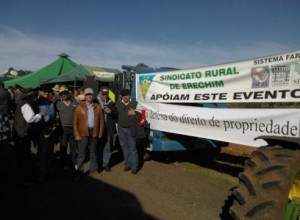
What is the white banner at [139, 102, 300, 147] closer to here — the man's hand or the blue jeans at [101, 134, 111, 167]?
the man's hand


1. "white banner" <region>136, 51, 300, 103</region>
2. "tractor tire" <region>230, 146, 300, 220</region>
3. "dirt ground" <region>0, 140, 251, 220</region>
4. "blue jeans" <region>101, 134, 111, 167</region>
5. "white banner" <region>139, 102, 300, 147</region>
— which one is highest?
"white banner" <region>136, 51, 300, 103</region>

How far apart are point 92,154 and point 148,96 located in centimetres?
202

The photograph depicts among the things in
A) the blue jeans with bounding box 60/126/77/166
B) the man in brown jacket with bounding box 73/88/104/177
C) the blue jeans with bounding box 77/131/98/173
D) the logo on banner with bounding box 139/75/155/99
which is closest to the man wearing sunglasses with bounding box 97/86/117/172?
the blue jeans with bounding box 77/131/98/173

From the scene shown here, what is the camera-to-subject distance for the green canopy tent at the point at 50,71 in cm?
2259

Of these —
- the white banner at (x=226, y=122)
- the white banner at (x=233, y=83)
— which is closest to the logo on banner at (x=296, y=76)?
the white banner at (x=233, y=83)

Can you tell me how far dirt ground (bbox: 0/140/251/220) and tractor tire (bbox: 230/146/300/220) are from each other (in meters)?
1.29

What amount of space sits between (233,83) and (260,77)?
0.63 meters

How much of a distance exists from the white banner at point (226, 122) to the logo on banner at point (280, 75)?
0.43m

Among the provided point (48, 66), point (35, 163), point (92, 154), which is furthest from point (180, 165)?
point (48, 66)

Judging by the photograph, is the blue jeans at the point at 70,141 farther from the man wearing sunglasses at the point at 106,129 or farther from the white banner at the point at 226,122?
the white banner at the point at 226,122

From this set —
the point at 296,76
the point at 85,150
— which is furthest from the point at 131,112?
the point at 296,76

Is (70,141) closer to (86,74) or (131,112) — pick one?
(131,112)

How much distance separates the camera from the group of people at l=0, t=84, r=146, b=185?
700cm

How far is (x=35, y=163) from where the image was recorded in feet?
28.1
